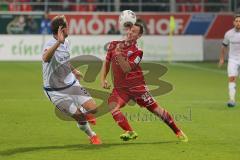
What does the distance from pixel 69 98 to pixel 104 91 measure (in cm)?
1073

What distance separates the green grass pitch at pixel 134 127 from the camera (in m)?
11.6

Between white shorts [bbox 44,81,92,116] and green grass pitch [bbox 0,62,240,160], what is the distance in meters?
0.66

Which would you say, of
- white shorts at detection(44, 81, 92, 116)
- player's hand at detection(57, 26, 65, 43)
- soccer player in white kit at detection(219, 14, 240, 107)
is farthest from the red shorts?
soccer player in white kit at detection(219, 14, 240, 107)

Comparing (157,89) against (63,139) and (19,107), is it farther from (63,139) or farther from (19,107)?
(63,139)

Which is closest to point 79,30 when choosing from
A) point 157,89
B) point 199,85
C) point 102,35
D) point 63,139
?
point 102,35

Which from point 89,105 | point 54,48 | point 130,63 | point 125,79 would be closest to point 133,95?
point 125,79

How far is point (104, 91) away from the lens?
75.3ft

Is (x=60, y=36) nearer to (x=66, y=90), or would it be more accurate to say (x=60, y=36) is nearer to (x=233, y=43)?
(x=66, y=90)

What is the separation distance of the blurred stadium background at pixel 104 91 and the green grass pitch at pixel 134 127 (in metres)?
0.02

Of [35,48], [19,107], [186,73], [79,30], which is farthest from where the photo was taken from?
[79,30]

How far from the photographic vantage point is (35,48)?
3756 centimetres

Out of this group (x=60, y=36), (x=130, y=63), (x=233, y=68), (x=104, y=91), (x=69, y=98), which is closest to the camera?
(x=60, y=36)

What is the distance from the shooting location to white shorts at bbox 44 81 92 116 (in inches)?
480

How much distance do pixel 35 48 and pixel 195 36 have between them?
838 centimetres
